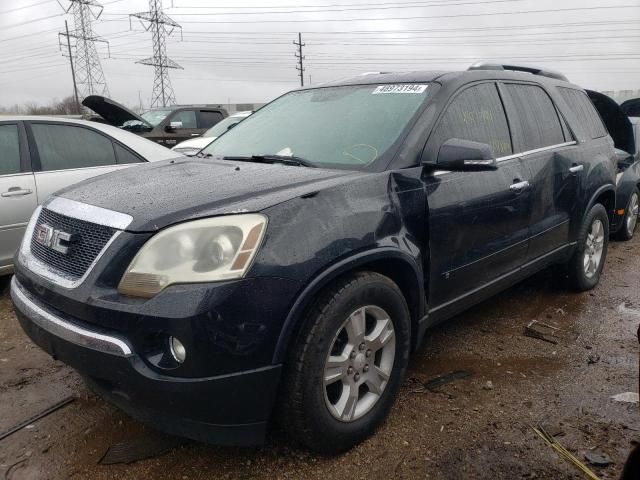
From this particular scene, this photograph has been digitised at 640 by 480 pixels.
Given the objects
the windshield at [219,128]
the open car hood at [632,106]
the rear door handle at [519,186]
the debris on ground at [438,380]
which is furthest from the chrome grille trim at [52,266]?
the open car hood at [632,106]

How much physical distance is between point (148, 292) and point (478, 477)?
156cm

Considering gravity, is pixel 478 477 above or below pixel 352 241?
below

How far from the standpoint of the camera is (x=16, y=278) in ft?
8.54

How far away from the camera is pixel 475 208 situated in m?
3.00

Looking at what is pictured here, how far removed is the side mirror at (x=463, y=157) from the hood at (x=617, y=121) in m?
4.54

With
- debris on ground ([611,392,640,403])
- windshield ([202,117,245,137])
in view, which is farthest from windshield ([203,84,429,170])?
windshield ([202,117,245,137])

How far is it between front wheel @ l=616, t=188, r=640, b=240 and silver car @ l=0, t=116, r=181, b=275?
569 centimetres

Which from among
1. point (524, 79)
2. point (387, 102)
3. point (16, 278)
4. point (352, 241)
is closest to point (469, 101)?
point (387, 102)

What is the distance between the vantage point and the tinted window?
14.5ft

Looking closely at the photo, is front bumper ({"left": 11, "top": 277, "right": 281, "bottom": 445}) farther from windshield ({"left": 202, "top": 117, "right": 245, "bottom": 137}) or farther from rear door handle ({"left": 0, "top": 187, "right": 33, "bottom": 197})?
windshield ({"left": 202, "top": 117, "right": 245, "bottom": 137})

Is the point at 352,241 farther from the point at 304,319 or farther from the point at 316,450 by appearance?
the point at 316,450

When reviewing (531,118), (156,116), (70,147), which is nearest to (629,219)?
(531,118)

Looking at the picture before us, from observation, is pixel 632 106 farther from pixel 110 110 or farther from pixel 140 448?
pixel 140 448

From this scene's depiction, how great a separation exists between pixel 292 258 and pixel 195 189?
62cm
